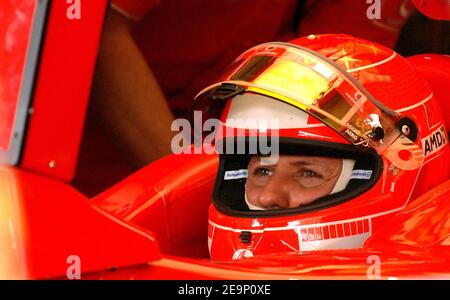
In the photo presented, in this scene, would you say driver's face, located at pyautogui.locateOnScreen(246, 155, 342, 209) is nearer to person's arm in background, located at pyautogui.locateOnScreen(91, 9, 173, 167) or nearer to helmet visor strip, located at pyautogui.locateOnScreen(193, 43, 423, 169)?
helmet visor strip, located at pyautogui.locateOnScreen(193, 43, 423, 169)

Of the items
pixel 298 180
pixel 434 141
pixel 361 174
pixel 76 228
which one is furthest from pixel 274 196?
pixel 76 228

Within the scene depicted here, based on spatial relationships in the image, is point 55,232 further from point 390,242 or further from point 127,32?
point 127,32

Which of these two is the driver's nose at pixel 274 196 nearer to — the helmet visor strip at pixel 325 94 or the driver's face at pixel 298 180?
the driver's face at pixel 298 180

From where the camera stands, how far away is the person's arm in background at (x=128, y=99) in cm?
246

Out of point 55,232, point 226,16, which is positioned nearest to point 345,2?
point 226,16

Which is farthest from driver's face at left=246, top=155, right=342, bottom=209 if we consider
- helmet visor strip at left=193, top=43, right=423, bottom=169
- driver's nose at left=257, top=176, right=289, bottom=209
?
helmet visor strip at left=193, top=43, right=423, bottom=169

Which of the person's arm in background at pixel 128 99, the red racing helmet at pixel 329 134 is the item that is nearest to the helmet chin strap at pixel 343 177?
the red racing helmet at pixel 329 134

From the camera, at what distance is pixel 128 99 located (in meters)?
2.53

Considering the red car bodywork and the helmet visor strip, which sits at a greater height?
the helmet visor strip

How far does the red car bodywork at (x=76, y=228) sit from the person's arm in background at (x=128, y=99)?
88cm

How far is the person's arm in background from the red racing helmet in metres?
0.44

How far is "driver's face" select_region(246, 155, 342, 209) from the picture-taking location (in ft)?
6.57

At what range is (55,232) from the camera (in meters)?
1.40

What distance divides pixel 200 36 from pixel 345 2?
0.56m
